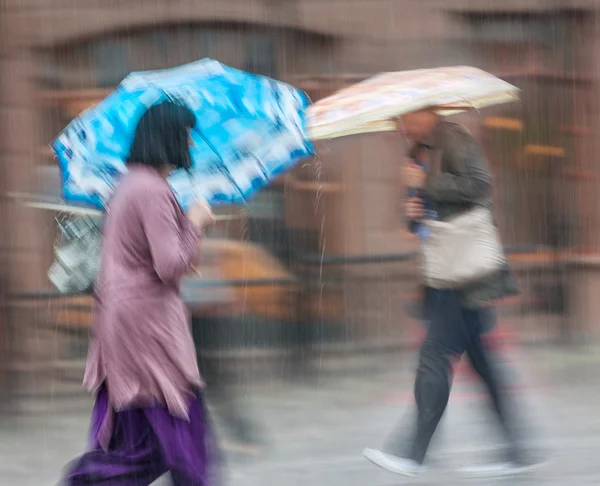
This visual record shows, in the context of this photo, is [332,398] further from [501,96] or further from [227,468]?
[501,96]

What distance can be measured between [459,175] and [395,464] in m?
1.44

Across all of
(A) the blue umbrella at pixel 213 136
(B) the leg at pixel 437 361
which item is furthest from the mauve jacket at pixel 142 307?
(B) the leg at pixel 437 361

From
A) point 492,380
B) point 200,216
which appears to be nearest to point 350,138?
point 492,380

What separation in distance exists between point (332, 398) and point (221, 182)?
3.53 metres

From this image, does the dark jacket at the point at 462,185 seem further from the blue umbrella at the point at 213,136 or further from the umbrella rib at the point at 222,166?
the umbrella rib at the point at 222,166

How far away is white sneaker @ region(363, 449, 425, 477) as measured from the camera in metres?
5.63

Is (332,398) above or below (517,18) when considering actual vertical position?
below

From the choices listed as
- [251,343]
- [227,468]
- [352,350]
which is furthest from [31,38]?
[227,468]

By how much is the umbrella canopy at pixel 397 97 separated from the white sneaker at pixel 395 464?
159 centimetres

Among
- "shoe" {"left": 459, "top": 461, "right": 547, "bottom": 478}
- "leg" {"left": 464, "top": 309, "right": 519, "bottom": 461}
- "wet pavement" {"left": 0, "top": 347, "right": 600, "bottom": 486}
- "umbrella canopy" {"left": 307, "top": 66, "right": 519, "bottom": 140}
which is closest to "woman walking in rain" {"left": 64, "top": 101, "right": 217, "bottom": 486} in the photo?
"umbrella canopy" {"left": 307, "top": 66, "right": 519, "bottom": 140}

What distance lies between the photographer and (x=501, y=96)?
5848 millimetres

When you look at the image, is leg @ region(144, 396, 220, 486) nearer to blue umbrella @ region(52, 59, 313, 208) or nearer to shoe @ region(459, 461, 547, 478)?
blue umbrella @ region(52, 59, 313, 208)

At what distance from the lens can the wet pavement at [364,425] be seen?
20.3 feet

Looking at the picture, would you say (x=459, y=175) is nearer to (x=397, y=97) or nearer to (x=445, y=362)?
(x=397, y=97)
